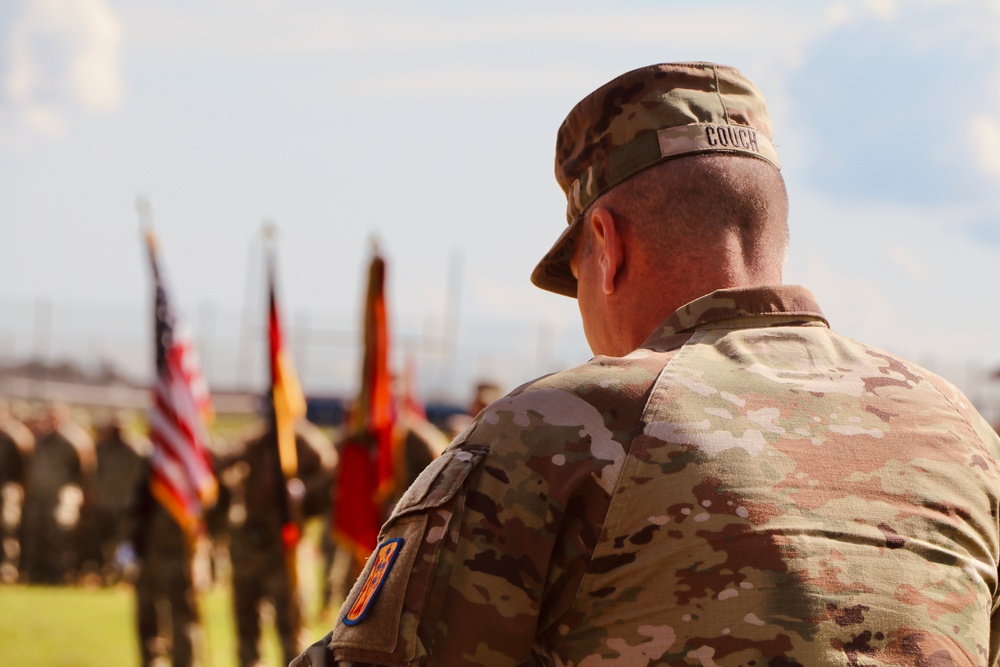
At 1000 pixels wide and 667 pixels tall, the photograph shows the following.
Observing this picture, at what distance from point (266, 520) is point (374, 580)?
815 cm

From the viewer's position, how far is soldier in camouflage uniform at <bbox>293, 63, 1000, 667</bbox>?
4.90 feet

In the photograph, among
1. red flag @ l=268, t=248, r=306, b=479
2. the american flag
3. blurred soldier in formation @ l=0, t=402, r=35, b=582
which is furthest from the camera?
blurred soldier in formation @ l=0, t=402, r=35, b=582

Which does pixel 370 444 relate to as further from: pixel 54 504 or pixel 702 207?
pixel 54 504

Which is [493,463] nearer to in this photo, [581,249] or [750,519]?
[750,519]

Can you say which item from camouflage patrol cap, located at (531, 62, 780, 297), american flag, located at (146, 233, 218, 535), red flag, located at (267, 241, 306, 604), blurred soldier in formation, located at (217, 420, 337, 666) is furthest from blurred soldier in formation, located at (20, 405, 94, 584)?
camouflage patrol cap, located at (531, 62, 780, 297)

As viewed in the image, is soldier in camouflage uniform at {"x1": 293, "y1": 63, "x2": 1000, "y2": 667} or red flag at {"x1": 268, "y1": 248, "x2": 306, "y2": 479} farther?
red flag at {"x1": 268, "y1": 248, "x2": 306, "y2": 479}

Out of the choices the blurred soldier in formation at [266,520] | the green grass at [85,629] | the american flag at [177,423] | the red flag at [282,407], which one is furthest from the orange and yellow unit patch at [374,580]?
the green grass at [85,629]

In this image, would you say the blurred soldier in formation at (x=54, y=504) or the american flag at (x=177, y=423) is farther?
the blurred soldier in formation at (x=54, y=504)

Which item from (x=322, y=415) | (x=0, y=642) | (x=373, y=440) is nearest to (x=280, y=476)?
(x=373, y=440)

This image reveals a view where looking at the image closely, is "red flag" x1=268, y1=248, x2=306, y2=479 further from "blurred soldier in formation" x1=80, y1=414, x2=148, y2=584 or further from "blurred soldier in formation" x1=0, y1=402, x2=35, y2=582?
"blurred soldier in formation" x1=0, y1=402, x2=35, y2=582

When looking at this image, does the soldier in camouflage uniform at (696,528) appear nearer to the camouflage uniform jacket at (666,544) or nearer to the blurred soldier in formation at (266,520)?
the camouflage uniform jacket at (666,544)

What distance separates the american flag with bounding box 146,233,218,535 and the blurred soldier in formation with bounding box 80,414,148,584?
6669 millimetres

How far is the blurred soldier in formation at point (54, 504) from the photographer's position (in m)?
16.4

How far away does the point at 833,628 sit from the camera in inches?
58.0
